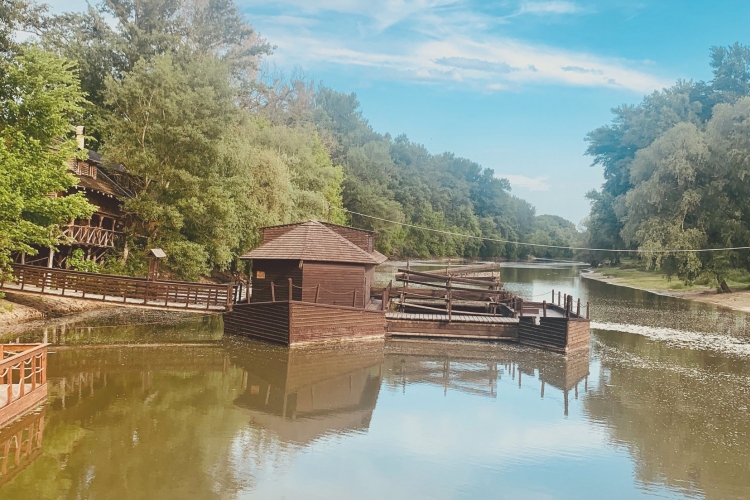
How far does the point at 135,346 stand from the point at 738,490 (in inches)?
735

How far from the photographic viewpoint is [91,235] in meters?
30.5

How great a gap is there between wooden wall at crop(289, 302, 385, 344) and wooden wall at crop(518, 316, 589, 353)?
20.7 ft

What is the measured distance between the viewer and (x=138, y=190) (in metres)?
34.2

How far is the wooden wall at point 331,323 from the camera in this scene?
829 inches

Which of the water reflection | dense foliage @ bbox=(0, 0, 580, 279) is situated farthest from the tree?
the water reflection

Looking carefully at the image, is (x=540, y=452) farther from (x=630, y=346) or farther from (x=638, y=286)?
(x=638, y=286)

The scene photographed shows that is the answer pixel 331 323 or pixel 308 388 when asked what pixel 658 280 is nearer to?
pixel 331 323

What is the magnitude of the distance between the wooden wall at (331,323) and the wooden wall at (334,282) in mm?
1046

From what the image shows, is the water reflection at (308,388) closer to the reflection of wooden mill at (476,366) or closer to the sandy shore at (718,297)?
the reflection of wooden mill at (476,366)

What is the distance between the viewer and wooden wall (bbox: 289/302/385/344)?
21047mm

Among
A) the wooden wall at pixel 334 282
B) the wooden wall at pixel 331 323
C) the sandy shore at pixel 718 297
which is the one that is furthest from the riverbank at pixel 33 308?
the sandy shore at pixel 718 297

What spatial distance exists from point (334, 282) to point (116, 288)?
976 cm

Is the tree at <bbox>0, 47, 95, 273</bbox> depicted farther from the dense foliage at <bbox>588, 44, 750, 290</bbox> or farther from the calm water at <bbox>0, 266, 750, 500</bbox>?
the dense foliage at <bbox>588, 44, 750, 290</bbox>

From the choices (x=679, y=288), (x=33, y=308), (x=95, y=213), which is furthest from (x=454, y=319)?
(x=679, y=288)
